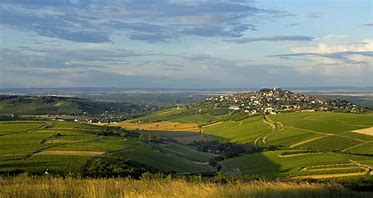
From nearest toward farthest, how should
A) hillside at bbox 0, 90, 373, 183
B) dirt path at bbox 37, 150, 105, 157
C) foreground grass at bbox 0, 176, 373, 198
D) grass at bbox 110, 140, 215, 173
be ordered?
foreground grass at bbox 0, 176, 373, 198, hillside at bbox 0, 90, 373, 183, dirt path at bbox 37, 150, 105, 157, grass at bbox 110, 140, 215, 173

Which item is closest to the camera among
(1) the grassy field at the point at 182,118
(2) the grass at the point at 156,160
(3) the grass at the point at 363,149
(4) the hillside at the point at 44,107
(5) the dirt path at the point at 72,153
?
(5) the dirt path at the point at 72,153

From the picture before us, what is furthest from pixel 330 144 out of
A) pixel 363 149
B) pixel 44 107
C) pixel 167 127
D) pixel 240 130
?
pixel 44 107

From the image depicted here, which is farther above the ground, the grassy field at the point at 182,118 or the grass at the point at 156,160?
the grass at the point at 156,160

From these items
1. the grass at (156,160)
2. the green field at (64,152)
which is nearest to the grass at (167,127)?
the green field at (64,152)

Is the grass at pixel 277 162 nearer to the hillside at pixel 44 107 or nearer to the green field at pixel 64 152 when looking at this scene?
the green field at pixel 64 152

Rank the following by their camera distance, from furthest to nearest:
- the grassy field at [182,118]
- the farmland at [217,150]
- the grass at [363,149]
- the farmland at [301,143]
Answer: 1. the grassy field at [182,118]
2. the grass at [363,149]
3. the farmland at [301,143]
4. the farmland at [217,150]

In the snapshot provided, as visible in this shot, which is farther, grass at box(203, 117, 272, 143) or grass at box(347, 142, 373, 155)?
grass at box(203, 117, 272, 143)

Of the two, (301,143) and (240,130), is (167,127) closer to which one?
(240,130)

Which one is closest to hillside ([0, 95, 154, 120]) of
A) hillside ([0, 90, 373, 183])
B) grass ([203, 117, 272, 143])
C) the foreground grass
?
grass ([203, 117, 272, 143])

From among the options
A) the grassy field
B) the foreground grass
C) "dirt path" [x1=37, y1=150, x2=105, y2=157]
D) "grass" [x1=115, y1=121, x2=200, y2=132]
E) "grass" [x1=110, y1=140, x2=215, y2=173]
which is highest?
the foreground grass

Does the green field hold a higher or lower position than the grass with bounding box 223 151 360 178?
higher

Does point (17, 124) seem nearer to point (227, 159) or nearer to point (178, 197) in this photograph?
point (227, 159)

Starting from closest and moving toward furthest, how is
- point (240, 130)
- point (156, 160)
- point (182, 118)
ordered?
1. point (156, 160)
2. point (240, 130)
3. point (182, 118)

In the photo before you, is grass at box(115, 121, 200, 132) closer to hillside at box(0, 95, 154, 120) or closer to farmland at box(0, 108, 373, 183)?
farmland at box(0, 108, 373, 183)
